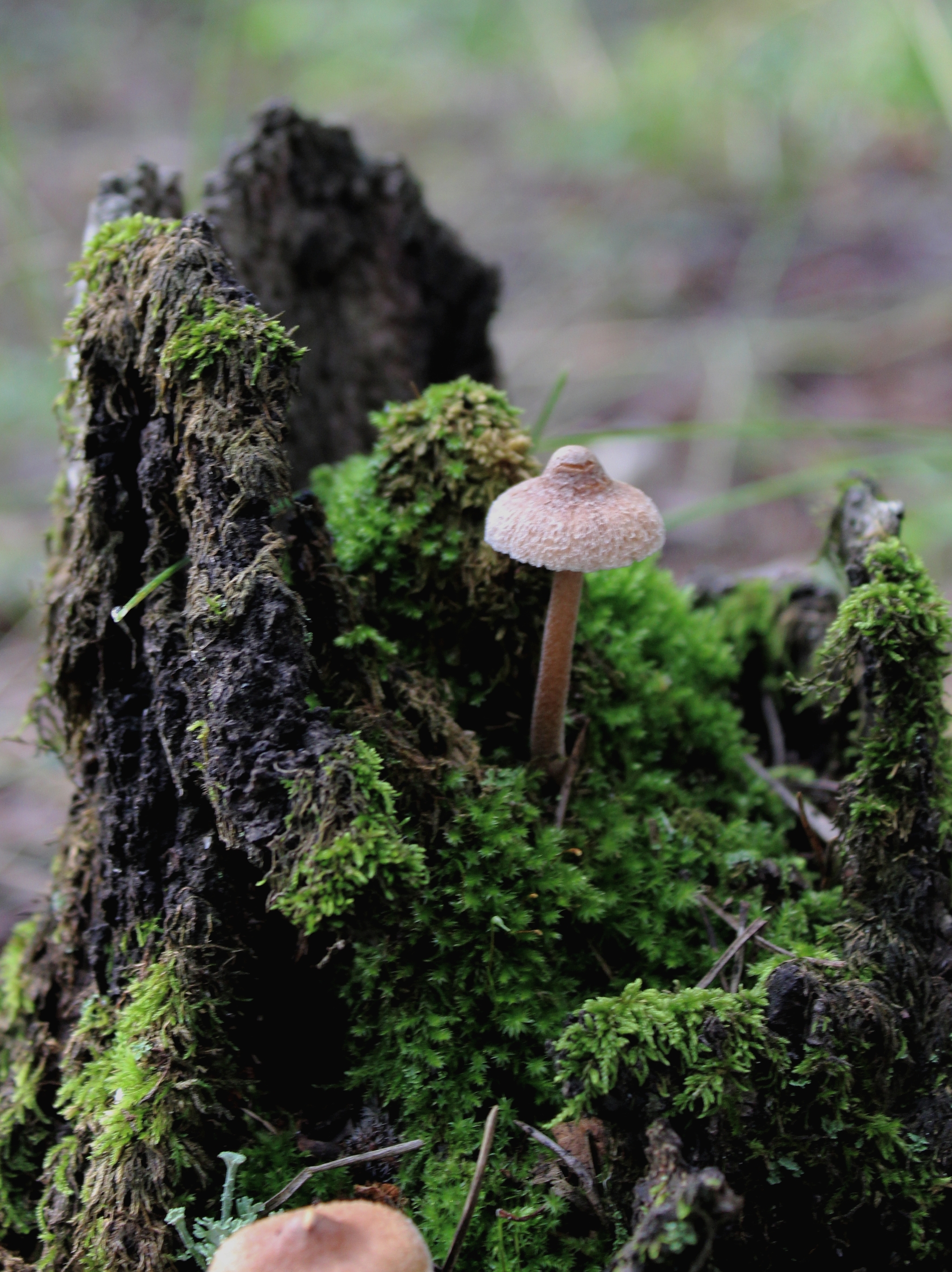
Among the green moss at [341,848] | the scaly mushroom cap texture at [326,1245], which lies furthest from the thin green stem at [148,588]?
the scaly mushroom cap texture at [326,1245]

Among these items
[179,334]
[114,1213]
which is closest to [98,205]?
[179,334]

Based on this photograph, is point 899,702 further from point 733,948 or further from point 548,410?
point 548,410

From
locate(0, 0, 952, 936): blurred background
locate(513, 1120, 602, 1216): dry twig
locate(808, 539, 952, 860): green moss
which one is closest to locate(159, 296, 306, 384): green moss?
locate(808, 539, 952, 860): green moss

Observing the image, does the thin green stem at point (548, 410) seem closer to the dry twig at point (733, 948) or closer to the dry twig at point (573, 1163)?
the dry twig at point (733, 948)

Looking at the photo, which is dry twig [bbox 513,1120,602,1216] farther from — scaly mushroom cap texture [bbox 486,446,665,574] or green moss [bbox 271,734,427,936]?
scaly mushroom cap texture [bbox 486,446,665,574]

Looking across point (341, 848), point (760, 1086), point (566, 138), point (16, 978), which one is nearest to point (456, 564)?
point (341, 848)

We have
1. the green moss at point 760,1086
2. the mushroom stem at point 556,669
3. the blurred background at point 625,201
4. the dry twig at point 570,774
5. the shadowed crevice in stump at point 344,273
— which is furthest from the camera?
the blurred background at point 625,201

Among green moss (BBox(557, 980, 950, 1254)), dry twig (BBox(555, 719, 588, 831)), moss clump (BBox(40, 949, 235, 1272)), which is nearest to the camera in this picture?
green moss (BBox(557, 980, 950, 1254))

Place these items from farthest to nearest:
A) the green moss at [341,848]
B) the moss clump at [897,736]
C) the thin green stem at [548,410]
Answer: the thin green stem at [548,410] → the moss clump at [897,736] → the green moss at [341,848]
